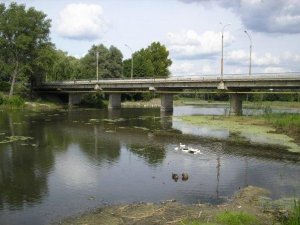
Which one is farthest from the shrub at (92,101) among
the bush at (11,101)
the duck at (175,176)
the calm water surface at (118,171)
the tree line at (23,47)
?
the duck at (175,176)

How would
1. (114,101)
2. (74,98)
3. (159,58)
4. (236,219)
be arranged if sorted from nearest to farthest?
(236,219) < (114,101) < (74,98) < (159,58)

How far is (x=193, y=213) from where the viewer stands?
1745 centimetres

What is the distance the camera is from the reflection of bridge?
213 feet

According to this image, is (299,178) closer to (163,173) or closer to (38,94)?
(163,173)

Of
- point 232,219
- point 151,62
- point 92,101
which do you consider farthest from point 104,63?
point 232,219

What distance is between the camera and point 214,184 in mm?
23922

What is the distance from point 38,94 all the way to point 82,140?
6538cm

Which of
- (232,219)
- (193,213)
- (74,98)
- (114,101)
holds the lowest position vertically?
(193,213)

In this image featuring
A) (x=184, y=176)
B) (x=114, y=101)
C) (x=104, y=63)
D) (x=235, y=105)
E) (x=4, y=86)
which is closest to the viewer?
(x=184, y=176)

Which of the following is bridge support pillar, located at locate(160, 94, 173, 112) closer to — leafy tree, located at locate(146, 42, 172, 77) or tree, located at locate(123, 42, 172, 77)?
tree, located at locate(123, 42, 172, 77)

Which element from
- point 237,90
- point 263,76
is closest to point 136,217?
point 263,76

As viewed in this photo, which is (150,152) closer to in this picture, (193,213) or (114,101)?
(193,213)

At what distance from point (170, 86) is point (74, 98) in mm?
31919

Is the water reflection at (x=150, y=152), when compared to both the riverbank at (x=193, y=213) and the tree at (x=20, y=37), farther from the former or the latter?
the tree at (x=20, y=37)
